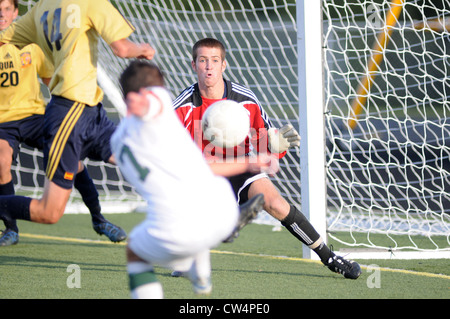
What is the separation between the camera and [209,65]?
4766 mm

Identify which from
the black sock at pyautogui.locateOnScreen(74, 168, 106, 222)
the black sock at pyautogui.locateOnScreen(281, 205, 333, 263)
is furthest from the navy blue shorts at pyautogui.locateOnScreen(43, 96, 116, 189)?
the black sock at pyautogui.locateOnScreen(281, 205, 333, 263)

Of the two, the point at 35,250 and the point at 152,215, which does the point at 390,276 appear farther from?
the point at 35,250

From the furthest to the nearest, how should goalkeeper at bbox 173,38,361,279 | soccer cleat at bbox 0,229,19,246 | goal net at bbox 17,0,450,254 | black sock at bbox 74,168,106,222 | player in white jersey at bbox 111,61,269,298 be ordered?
goal net at bbox 17,0,450,254
soccer cleat at bbox 0,229,19,246
black sock at bbox 74,168,106,222
goalkeeper at bbox 173,38,361,279
player in white jersey at bbox 111,61,269,298

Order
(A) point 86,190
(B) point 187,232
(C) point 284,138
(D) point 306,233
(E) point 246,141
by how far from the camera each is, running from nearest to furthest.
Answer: (B) point 187,232
(C) point 284,138
(D) point 306,233
(E) point 246,141
(A) point 86,190

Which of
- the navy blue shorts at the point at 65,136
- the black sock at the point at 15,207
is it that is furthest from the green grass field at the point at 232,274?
the navy blue shorts at the point at 65,136

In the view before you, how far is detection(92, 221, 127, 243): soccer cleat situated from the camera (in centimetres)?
463

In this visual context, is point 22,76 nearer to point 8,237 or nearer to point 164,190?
point 8,237

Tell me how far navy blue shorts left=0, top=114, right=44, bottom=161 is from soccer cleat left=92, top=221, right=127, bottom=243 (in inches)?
35.8

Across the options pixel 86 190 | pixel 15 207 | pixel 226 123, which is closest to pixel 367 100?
pixel 86 190

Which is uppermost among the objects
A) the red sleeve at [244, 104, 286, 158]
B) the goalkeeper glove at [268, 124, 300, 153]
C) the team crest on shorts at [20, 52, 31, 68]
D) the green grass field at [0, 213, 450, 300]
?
the team crest on shorts at [20, 52, 31, 68]

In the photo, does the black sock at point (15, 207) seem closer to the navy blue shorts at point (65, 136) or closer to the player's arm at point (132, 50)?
the navy blue shorts at point (65, 136)

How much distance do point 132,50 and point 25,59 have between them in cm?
197

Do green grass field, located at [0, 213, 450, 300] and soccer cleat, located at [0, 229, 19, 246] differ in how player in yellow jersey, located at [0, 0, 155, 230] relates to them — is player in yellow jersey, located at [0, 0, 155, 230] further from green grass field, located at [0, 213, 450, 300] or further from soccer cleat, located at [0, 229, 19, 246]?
soccer cleat, located at [0, 229, 19, 246]
